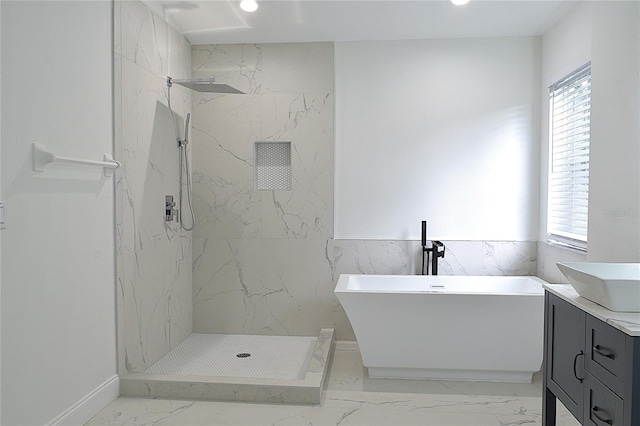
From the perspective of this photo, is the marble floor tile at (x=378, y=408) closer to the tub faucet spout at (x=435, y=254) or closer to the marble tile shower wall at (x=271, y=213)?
the tub faucet spout at (x=435, y=254)

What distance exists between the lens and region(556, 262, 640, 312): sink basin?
2.09 metres

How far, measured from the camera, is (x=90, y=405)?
3186mm

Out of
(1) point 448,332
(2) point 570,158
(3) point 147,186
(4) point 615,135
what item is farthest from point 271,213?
(4) point 615,135

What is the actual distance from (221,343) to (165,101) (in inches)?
83.1

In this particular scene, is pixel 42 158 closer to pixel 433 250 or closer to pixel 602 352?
pixel 602 352

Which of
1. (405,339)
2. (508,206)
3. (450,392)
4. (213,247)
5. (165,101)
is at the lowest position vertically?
(450,392)

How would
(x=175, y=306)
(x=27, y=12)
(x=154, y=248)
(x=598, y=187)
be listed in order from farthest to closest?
1. (x=175, y=306)
2. (x=154, y=248)
3. (x=598, y=187)
4. (x=27, y=12)

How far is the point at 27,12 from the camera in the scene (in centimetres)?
260

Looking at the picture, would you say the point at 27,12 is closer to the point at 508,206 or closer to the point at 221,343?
the point at 221,343

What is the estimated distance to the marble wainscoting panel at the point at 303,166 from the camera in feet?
15.6

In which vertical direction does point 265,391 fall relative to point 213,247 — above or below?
below

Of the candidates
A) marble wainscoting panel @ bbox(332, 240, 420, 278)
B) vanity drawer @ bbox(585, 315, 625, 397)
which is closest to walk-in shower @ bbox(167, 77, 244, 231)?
marble wainscoting panel @ bbox(332, 240, 420, 278)

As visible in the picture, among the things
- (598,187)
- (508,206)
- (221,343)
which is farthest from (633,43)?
(221,343)

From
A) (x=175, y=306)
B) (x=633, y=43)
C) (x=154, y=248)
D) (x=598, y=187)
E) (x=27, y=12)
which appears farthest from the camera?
(x=175, y=306)
